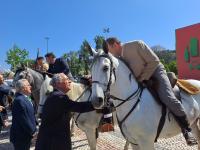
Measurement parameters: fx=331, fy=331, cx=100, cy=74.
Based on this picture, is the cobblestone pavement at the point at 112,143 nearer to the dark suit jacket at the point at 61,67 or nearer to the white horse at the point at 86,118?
the white horse at the point at 86,118

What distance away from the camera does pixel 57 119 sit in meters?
4.78

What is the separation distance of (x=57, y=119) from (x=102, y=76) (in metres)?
0.94

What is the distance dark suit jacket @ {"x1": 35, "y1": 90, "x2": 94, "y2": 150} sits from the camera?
471cm

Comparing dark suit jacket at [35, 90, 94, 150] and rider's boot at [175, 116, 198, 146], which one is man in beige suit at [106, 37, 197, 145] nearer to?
rider's boot at [175, 116, 198, 146]

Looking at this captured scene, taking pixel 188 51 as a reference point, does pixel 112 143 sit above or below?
below

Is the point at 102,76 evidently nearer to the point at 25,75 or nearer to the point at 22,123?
the point at 22,123

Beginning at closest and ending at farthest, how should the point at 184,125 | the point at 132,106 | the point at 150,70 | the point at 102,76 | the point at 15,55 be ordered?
the point at 102,76 < the point at 132,106 < the point at 150,70 < the point at 184,125 < the point at 15,55

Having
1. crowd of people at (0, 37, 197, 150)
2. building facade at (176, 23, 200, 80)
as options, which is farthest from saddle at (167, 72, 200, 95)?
building facade at (176, 23, 200, 80)

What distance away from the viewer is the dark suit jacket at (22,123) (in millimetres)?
5391

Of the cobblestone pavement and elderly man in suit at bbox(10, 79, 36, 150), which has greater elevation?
elderly man in suit at bbox(10, 79, 36, 150)

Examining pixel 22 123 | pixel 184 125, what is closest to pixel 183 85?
pixel 184 125

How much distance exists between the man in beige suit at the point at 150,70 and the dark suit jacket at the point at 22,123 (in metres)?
1.74

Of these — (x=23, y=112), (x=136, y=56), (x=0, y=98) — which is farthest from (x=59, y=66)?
(x=136, y=56)

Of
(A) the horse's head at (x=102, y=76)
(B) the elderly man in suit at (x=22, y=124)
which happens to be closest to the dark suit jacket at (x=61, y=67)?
(B) the elderly man in suit at (x=22, y=124)
